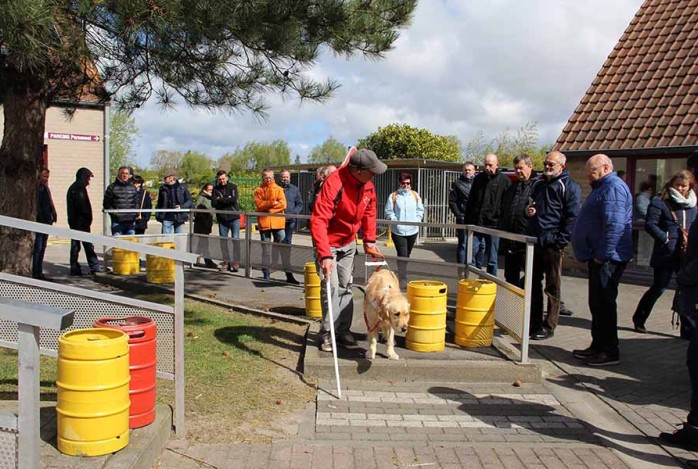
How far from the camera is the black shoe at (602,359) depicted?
641 cm

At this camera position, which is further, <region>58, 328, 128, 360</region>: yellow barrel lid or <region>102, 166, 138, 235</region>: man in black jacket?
<region>102, 166, 138, 235</region>: man in black jacket

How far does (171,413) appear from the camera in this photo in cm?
442

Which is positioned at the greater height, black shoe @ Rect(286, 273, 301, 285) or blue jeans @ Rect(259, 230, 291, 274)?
blue jeans @ Rect(259, 230, 291, 274)

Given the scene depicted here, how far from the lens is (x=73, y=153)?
20750 millimetres

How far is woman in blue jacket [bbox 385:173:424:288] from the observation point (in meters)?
9.27

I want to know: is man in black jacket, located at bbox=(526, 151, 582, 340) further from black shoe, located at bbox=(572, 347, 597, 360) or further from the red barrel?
the red barrel

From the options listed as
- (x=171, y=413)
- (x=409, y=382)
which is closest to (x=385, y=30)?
(x=409, y=382)

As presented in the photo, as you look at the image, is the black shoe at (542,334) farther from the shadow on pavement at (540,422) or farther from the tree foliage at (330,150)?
the tree foliage at (330,150)

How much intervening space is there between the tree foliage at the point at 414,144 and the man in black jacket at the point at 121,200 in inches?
1346

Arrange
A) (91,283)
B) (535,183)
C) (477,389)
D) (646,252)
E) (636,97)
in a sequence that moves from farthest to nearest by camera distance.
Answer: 1. (636,97)
2. (646,252)
3. (91,283)
4. (535,183)
5. (477,389)

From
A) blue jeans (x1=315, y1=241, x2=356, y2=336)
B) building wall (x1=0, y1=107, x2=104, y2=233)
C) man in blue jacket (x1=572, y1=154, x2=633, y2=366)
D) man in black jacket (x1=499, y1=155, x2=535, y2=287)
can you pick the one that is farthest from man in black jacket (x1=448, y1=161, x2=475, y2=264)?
building wall (x1=0, y1=107, x2=104, y2=233)

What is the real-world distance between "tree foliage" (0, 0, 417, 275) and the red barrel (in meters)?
2.68

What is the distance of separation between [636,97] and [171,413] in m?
12.2

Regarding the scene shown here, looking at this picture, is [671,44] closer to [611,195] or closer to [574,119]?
[574,119]
